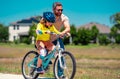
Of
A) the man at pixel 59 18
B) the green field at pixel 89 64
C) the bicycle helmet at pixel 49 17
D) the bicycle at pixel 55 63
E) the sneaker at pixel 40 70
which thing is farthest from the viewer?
the green field at pixel 89 64

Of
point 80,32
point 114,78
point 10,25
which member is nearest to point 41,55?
point 114,78

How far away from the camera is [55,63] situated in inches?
352

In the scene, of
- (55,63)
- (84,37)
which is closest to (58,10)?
(55,63)

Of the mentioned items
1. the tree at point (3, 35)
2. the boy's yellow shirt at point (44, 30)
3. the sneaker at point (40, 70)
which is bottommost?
the sneaker at point (40, 70)

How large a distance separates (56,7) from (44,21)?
0.54m

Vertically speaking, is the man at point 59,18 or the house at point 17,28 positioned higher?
the house at point 17,28

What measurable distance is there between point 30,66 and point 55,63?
0.91 m

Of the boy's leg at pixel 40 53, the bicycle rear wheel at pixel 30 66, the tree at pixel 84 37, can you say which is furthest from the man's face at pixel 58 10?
the tree at pixel 84 37

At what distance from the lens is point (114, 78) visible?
36.0 ft

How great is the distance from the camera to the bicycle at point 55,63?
8438 millimetres

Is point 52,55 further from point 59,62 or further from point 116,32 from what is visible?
point 116,32

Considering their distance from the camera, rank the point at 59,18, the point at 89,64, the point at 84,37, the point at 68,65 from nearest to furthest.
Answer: the point at 68,65, the point at 59,18, the point at 89,64, the point at 84,37

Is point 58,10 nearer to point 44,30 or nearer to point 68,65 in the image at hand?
point 44,30

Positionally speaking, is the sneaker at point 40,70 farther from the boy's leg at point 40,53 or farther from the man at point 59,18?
the man at point 59,18
